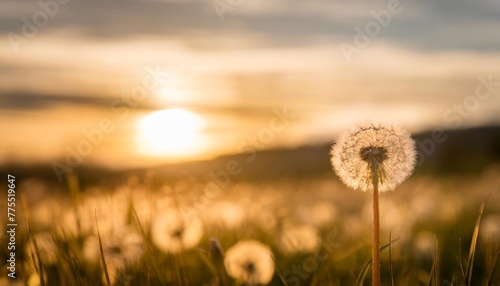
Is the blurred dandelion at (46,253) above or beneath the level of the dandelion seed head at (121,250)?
above

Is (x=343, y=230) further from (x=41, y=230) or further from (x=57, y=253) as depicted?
(x=57, y=253)

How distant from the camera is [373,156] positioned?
83.7 inches

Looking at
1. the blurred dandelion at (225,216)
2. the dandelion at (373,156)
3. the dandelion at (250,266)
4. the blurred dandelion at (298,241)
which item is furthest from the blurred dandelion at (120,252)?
the blurred dandelion at (225,216)

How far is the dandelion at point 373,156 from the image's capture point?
2.09 metres

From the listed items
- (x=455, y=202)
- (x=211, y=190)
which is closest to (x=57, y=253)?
(x=211, y=190)

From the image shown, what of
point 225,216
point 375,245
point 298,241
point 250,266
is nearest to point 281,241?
point 298,241

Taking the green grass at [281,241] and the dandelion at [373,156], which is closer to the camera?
the dandelion at [373,156]

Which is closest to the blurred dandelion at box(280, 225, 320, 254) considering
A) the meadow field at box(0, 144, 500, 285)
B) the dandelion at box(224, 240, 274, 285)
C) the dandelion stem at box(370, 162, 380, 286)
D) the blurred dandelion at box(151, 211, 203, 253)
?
the meadow field at box(0, 144, 500, 285)

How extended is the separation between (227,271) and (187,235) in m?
0.62

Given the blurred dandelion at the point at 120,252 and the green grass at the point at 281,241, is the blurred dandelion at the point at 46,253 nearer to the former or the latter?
the green grass at the point at 281,241

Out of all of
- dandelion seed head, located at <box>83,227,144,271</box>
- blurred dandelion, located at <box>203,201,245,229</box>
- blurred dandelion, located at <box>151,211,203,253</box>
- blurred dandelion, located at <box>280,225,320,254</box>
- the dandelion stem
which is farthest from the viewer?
blurred dandelion, located at <box>203,201,245,229</box>

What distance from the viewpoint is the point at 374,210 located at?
1911 millimetres

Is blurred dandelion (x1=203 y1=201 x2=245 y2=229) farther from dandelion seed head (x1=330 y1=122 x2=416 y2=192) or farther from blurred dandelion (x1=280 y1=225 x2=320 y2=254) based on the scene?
dandelion seed head (x1=330 y1=122 x2=416 y2=192)

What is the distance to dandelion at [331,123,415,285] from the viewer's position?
6.86 feet
